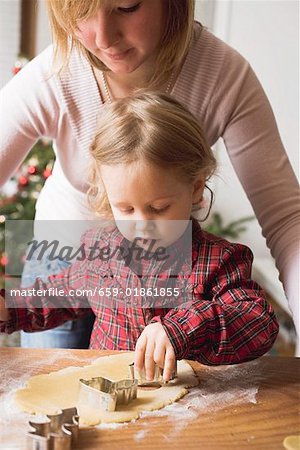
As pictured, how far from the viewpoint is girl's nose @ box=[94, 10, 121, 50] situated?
3.34ft

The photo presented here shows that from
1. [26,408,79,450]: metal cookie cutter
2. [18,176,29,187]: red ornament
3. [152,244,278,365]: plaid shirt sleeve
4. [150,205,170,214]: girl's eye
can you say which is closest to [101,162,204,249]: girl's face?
[150,205,170,214]: girl's eye

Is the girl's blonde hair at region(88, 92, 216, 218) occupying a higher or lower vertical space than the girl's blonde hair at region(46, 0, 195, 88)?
lower

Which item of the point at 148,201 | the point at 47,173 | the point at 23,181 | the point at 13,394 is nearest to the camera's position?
the point at 13,394

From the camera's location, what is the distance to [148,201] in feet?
3.31

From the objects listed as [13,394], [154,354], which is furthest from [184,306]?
[13,394]

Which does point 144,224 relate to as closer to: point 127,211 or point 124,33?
point 127,211

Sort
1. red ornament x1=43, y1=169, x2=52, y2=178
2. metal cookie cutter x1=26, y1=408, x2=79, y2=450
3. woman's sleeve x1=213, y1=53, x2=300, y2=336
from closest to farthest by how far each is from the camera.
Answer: metal cookie cutter x1=26, y1=408, x2=79, y2=450
woman's sleeve x1=213, y1=53, x2=300, y2=336
red ornament x1=43, y1=169, x2=52, y2=178

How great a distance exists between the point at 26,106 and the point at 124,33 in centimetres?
25

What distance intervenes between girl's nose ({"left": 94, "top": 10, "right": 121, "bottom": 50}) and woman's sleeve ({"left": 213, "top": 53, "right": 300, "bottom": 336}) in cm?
25

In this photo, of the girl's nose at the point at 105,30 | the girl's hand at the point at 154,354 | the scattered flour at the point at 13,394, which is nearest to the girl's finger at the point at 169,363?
the girl's hand at the point at 154,354

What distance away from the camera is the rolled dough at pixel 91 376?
81cm

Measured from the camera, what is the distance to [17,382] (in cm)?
89

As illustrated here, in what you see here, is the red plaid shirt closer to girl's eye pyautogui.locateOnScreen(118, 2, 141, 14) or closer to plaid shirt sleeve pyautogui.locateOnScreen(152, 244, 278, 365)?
plaid shirt sleeve pyautogui.locateOnScreen(152, 244, 278, 365)

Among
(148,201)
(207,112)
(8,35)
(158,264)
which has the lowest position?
(158,264)
